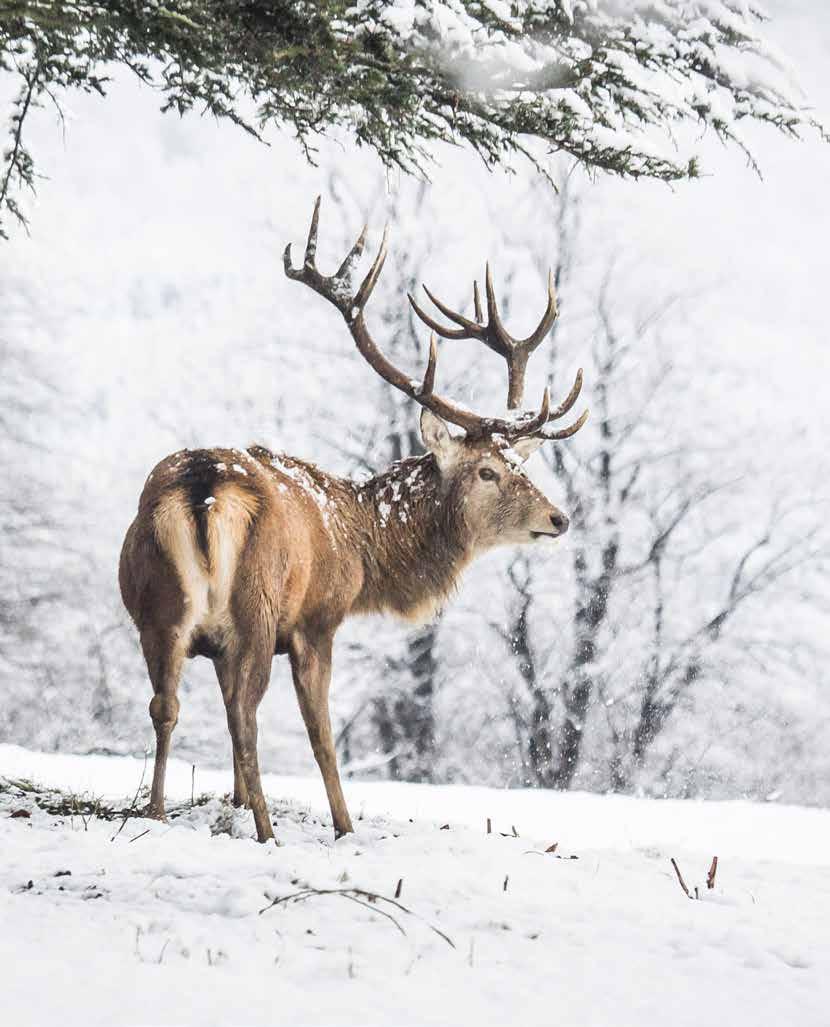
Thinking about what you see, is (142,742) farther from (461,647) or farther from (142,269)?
(142,269)

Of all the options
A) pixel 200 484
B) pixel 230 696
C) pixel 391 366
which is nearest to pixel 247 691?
pixel 230 696

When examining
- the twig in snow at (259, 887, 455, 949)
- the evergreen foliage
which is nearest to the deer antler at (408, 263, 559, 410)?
the evergreen foliage

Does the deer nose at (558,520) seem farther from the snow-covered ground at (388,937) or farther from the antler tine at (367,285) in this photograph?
the snow-covered ground at (388,937)

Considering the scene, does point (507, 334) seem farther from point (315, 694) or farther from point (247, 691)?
point (247, 691)

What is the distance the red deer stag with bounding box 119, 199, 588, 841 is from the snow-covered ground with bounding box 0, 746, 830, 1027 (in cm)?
81

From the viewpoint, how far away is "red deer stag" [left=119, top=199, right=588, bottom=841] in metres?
5.21

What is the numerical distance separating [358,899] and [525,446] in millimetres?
3890

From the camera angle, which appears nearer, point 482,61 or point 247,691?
point 482,61

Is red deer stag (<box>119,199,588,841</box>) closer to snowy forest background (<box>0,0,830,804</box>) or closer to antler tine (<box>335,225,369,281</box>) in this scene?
antler tine (<box>335,225,369,281</box>)

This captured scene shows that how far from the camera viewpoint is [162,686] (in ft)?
17.2

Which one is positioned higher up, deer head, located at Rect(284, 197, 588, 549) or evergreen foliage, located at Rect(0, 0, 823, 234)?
evergreen foliage, located at Rect(0, 0, 823, 234)

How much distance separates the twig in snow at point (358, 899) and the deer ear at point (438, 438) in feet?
11.8

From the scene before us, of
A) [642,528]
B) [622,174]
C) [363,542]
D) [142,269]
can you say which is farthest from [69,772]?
[142,269]

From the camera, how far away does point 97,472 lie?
69.6 feet
